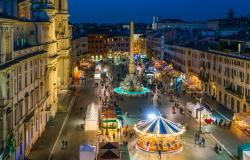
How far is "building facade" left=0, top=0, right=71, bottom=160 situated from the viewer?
1352 inches

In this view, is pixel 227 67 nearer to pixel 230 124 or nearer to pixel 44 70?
pixel 230 124

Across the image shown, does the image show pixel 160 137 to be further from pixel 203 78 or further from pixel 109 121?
pixel 203 78

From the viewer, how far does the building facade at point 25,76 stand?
1352 inches

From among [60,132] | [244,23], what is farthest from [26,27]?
[244,23]

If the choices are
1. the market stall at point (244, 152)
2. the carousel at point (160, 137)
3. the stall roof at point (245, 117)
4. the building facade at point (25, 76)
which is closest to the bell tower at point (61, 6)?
the building facade at point (25, 76)

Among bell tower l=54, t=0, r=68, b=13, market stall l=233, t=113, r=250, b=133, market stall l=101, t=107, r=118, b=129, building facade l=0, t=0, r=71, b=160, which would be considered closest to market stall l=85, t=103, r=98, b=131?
market stall l=101, t=107, r=118, b=129

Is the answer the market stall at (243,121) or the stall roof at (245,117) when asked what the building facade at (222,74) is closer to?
the market stall at (243,121)

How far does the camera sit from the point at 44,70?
5544 centimetres

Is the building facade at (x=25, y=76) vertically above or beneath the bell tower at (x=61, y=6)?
beneath

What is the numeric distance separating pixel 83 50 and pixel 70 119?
108314mm

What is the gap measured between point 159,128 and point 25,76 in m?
15.8

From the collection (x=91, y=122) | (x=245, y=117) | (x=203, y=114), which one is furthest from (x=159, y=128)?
(x=245, y=117)

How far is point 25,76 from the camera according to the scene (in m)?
43.8

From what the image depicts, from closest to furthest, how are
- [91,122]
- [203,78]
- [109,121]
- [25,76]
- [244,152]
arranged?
[244,152]
[25,76]
[109,121]
[91,122]
[203,78]
